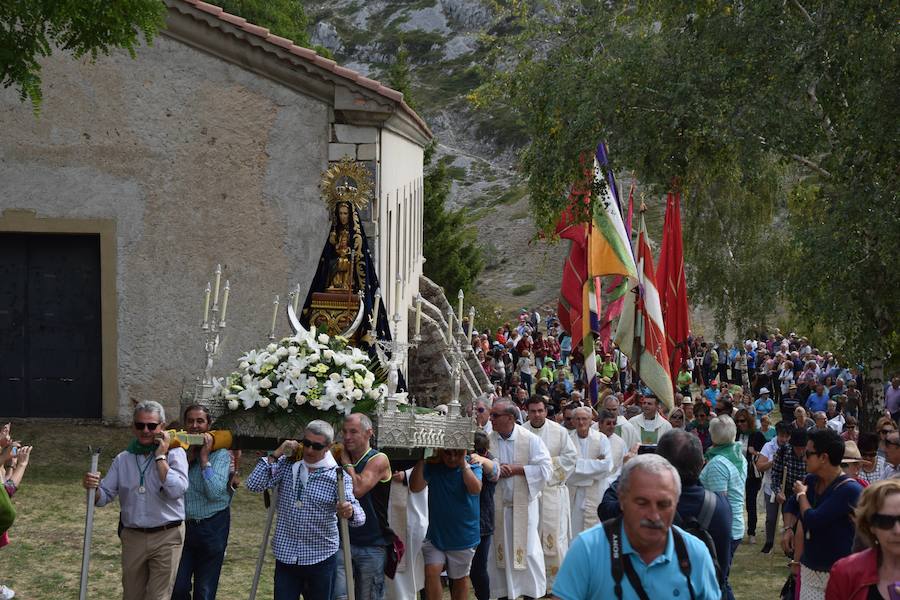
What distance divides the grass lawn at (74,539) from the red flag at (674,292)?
624cm

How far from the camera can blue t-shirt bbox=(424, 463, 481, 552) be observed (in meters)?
9.99

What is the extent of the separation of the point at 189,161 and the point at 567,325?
7.95m

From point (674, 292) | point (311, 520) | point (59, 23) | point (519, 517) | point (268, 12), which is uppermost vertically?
point (268, 12)

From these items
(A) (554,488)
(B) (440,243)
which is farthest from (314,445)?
(B) (440,243)

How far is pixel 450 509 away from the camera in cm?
1005

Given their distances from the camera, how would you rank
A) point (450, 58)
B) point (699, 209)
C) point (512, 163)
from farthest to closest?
point (450, 58), point (512, 163), point (699, 209)

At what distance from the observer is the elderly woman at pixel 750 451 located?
51.8 ft

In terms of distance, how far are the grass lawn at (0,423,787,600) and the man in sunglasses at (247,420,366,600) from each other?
3.04 meters

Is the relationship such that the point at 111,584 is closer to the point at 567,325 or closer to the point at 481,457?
the point at 481,457

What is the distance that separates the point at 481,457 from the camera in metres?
10.3

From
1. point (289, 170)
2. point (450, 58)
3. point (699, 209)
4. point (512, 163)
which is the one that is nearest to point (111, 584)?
point (289, 170)

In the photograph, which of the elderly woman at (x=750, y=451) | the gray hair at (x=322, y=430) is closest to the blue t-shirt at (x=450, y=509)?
the gray hair at (x=322, y=430)

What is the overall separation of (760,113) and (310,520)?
11.4 meters

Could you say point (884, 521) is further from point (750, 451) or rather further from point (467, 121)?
point (467, 121)
